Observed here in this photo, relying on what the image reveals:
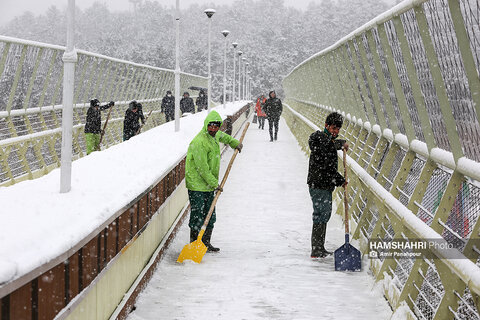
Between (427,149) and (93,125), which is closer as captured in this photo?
(427,149)

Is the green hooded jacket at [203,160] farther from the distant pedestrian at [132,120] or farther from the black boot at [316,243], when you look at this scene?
the distant pedestrian at [132,120]

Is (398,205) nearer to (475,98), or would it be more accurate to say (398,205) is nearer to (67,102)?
(475,98)

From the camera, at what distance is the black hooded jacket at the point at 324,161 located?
779 centimetres

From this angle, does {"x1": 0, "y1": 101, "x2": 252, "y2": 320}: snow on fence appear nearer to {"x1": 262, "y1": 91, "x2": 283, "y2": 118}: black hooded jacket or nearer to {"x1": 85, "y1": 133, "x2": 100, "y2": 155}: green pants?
{"x1": 85, "y1": 133, "x2": 100, "y2": 155}: green pants

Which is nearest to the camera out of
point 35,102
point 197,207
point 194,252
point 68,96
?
point 68,96

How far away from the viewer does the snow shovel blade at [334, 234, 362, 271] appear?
7438 millimetres

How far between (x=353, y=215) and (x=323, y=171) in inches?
78.5

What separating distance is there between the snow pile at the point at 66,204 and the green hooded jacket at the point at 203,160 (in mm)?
353

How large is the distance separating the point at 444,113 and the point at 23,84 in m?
9.66

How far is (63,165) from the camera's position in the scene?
6059mm

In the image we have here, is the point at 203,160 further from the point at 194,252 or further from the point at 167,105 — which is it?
the point at 167,105

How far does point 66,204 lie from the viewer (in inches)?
204

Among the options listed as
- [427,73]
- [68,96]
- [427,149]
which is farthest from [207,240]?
[427,73]

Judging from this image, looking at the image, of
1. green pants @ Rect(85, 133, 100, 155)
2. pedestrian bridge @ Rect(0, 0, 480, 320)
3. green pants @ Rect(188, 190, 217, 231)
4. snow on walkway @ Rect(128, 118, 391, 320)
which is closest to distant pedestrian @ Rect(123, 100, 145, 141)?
green pants @ Rect(85, 133, 100, 155)
